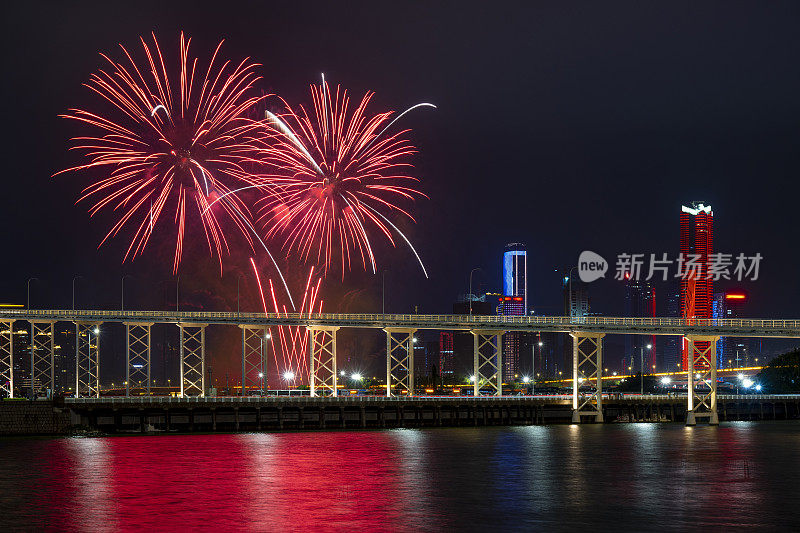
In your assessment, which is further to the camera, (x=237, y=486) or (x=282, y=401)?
(x=282, y=401)

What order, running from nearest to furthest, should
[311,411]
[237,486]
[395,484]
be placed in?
1. [237,486]
2. [395,484]
3. [311,411]

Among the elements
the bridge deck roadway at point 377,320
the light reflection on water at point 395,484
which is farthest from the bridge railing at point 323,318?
the light reflection on water at point 395,484

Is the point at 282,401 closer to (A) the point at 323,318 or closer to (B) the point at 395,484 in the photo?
(A) the point at 323,318

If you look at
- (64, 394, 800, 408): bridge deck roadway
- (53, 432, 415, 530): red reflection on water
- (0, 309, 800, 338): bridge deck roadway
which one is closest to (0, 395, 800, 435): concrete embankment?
(64, 394, 800, 408): bridge deck roadway

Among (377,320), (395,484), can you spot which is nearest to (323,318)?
(377,320)

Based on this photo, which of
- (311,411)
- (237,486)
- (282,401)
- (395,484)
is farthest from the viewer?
(311,411)

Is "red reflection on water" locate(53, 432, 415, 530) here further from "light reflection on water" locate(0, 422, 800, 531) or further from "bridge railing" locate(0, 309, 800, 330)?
"bridge railing" locate(0, 309, 800, 330)

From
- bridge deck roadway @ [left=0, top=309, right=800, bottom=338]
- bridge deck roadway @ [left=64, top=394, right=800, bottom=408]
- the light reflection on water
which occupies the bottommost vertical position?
the light reflection on water

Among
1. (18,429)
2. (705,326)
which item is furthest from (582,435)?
(18,429)

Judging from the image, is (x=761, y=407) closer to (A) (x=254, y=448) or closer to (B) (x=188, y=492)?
(A) (x=254, y=448)

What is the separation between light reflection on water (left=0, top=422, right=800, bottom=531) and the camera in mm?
43344

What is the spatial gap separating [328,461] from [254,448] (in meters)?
14.5

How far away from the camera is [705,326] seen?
113 m

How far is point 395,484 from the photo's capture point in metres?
55.4
